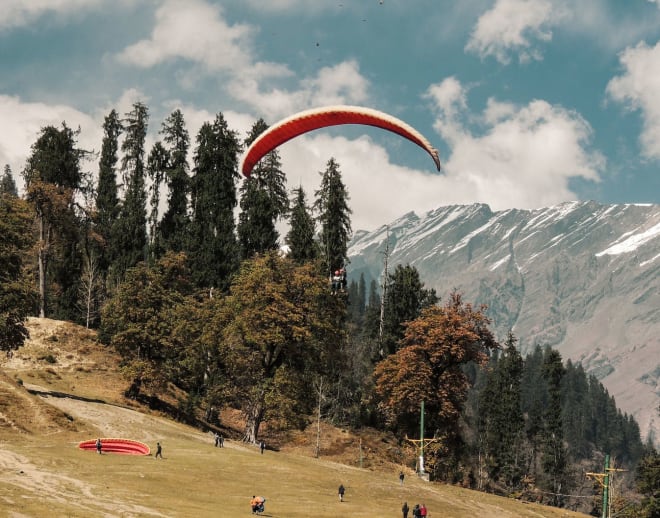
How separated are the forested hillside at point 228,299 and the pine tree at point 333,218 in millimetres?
159

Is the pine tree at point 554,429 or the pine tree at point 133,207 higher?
the pine tree at point 133,207

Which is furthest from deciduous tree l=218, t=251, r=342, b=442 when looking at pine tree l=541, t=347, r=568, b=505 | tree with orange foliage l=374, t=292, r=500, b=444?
pine tree l=541, t=347, r=568, b=505

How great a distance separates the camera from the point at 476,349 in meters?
65.2

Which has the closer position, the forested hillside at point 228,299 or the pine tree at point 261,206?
the forested hillside at point 228,299

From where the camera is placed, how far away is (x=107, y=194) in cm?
9038

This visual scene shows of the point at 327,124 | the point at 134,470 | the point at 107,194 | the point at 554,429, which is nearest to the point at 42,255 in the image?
the point at 107,194

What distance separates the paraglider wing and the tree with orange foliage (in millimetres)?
32995

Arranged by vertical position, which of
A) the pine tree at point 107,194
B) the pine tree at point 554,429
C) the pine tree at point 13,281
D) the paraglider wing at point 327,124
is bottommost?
the pine tree at point 554,429

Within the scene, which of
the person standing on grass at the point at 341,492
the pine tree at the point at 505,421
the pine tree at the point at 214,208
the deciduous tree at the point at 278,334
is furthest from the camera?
the pine tree at the point at 505,421

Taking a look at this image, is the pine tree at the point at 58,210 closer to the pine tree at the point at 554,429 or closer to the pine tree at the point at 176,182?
the pine tree at the point at 176,182

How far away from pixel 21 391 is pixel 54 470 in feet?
49.2

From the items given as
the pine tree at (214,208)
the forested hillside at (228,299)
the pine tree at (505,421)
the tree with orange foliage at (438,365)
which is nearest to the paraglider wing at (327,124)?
the forested hillside at (228,299)

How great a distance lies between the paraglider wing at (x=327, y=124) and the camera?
3369cm

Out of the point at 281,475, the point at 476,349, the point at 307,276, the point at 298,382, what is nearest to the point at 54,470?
the point at 281,475
